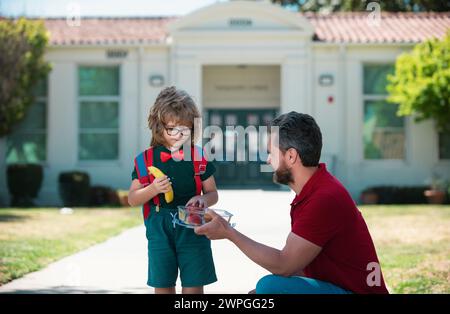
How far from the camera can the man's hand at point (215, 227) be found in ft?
9.91

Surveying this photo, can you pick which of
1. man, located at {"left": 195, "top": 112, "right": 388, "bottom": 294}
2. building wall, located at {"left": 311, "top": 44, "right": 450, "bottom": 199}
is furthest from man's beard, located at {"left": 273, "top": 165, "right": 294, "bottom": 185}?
building wall, located at {"left": 311, "top": 44, "right": 450, "bottom": 199}

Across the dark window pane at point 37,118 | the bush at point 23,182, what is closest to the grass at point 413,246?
the bush at point 23,182

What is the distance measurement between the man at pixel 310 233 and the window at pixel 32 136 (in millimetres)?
15847

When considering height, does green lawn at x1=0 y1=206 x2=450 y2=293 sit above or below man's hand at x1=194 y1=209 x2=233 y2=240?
below

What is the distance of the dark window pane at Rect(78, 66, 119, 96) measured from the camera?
59.3 feet

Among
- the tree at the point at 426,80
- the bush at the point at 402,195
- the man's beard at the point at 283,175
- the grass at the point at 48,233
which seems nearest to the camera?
the man's beard at the point at 283,175

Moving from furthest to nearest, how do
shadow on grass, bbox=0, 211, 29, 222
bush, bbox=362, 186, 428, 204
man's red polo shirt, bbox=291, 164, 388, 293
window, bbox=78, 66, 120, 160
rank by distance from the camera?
window, bbox=78, 66, 120, 160, bush, bbox=362, 186, 428, 204, shadow on grass, bbox=0, 211, 29, 222, man's red polo shirt, bbox=291, 164, 388, 293

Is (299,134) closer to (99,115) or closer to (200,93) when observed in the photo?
(200,93)

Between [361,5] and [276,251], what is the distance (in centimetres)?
2776

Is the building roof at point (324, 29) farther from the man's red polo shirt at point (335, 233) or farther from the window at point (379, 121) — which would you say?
the man's red polo shirt at point (335, 233)

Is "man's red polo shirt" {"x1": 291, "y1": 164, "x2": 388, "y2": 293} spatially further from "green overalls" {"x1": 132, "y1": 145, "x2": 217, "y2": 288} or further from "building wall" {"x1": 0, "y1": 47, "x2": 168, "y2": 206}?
"building wall" {"x1": 0, "y1": 47, "x2": 168, "y2": 206}

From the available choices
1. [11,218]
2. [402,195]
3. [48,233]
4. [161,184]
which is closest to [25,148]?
[11,218]

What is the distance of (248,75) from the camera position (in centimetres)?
2028

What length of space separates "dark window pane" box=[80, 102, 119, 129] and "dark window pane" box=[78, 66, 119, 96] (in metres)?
0.30
